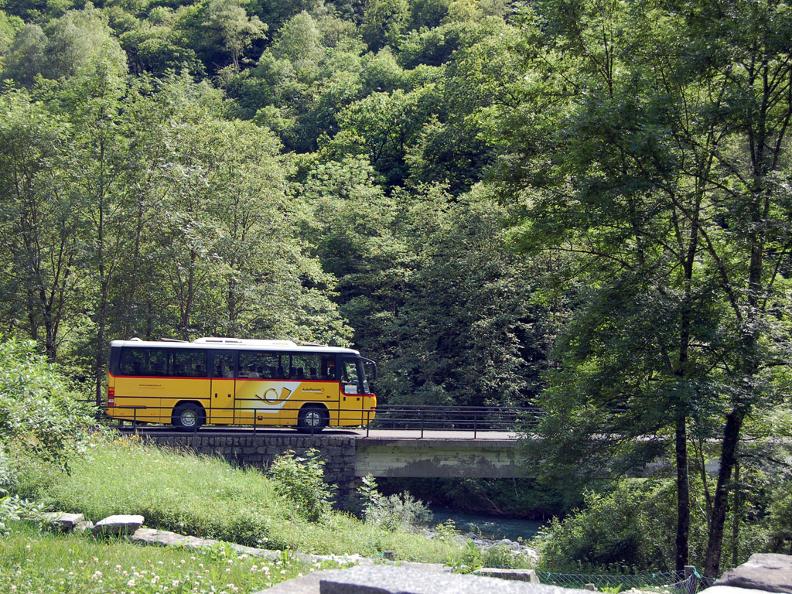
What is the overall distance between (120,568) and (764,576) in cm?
612

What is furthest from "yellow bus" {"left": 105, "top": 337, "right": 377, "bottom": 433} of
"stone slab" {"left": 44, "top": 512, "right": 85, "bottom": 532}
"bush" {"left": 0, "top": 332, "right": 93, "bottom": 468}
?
"stone slab" {"left": 44, "top": 512, "right": 85, "bottom": 532}

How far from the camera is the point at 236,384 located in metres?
26.6

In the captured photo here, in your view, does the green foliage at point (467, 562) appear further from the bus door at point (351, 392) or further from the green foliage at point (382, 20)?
the green foliage at point (382, 20)

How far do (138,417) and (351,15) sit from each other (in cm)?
10604

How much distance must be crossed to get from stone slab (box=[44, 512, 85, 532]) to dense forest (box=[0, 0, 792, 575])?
9775 mm

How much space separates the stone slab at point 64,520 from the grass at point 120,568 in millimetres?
687

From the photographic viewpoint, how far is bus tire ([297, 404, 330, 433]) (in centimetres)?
2692

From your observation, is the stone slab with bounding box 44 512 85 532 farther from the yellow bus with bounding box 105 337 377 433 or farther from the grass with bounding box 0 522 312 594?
the yellow bus with bounding box 105 337 377 433

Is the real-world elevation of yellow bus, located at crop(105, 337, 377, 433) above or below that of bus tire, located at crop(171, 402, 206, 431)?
above

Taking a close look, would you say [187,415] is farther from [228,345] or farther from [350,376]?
[350,376]

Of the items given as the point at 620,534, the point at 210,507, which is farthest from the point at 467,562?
the point at 620,534

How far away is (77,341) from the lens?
3312 cm

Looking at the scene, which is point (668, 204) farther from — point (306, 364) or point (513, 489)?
point (513, 489)

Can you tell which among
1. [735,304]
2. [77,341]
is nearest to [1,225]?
[77,341]
